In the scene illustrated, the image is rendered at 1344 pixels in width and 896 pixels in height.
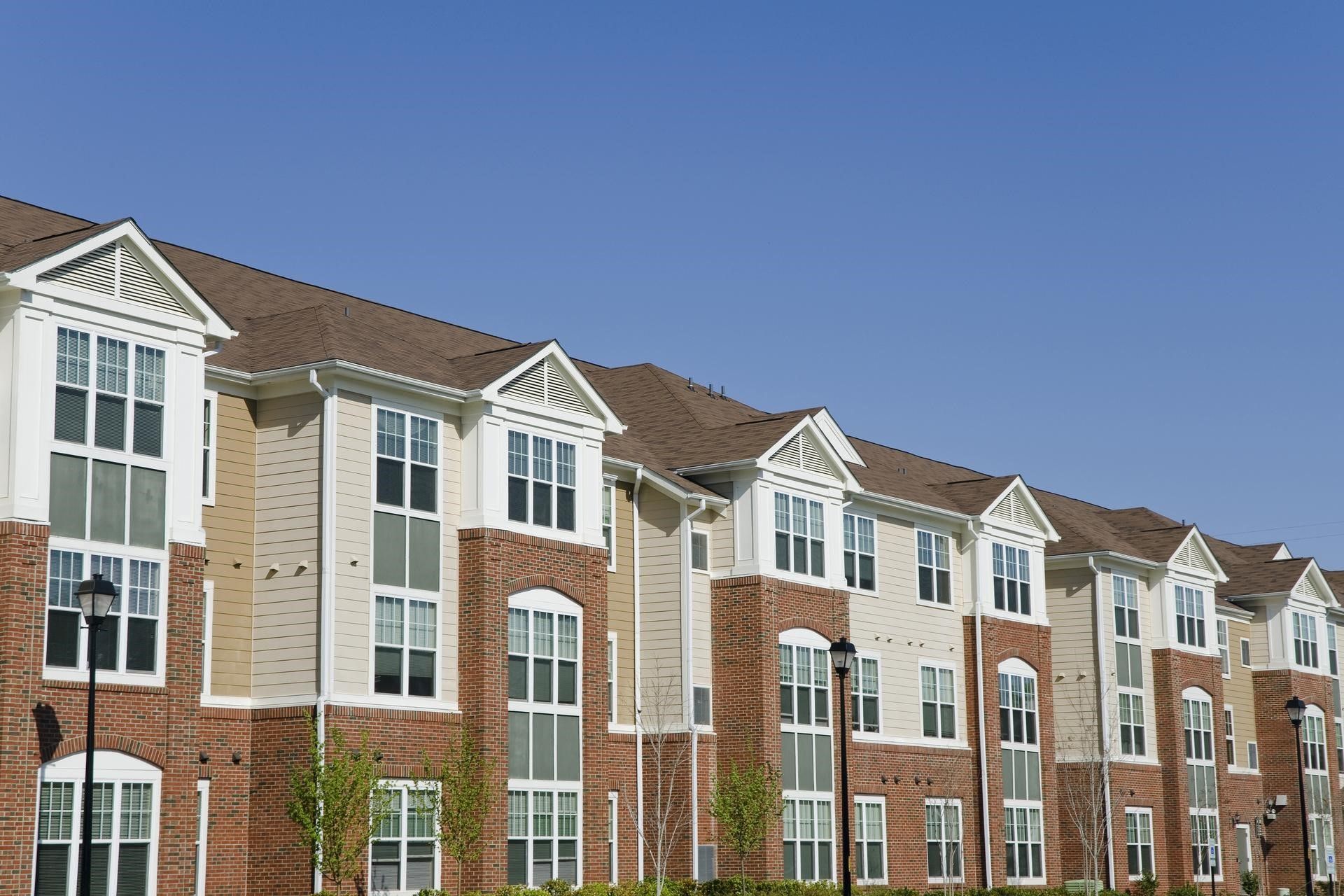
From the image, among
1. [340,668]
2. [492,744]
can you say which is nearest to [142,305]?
[340,668]

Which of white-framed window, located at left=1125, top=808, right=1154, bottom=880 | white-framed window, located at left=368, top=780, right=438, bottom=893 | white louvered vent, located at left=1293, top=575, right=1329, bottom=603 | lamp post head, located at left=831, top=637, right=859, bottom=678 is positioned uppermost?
white louvered vent, located at left=1293, top=575, right=1329, bottom=603

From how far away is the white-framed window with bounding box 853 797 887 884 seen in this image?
138 ft

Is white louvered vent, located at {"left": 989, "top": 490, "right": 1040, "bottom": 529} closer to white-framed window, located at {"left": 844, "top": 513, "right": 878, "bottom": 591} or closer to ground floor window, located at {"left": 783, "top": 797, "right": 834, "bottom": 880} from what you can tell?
white-framed window, located at {"left": 844, "top": 513, "right": 878, "bottom": 591}

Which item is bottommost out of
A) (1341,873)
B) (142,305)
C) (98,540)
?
(1341,873)

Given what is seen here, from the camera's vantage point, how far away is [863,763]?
42.4m

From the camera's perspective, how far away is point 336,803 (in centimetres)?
2812

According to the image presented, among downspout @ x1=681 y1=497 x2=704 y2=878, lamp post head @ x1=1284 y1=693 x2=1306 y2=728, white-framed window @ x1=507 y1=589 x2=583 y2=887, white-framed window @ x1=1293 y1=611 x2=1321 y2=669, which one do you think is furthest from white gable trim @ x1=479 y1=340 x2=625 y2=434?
white-framed window @ x1=1293 y1=611 x2=1321 y2=669

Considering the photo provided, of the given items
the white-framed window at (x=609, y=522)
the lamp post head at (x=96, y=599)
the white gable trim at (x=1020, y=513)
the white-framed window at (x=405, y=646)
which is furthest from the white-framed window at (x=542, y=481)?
the white gable trim at (x=1020, y=513)

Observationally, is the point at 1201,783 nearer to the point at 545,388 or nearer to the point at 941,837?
the point at 941,837

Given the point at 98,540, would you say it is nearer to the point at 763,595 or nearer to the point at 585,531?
the point at 585,531

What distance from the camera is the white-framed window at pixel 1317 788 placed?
6241cm

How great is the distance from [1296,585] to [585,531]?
37.6m

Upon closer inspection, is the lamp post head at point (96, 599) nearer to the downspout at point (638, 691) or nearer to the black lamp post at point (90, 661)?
the black lamp post at point (90, 661)

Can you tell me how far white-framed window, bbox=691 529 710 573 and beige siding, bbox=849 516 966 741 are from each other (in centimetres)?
510
